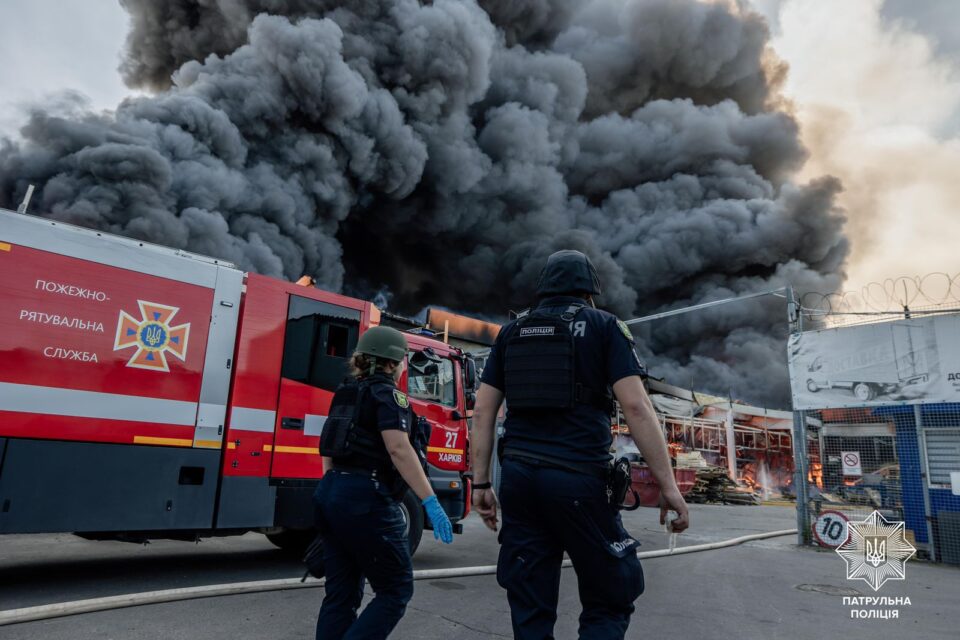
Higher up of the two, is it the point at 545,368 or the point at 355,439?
the point at 545,368

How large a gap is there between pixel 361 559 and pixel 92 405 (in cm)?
305

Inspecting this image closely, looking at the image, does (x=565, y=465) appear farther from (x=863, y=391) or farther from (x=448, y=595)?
Answer: (x=863, y=391)

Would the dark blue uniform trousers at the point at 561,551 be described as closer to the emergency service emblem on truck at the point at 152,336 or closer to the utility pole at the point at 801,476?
the emergency service emblem on truck at the point at 152,336

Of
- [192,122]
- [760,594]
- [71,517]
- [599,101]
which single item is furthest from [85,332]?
[599,101]

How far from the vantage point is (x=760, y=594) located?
200 inches

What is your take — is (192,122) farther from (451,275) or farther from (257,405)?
(451,275)

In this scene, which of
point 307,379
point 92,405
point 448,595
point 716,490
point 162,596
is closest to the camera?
point 162,596

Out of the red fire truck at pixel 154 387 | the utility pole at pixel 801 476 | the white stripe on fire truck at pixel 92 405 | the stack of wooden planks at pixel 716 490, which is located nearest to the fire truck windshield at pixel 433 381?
the red fire truck at pixel 154 387

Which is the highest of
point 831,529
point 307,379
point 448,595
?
point 307,379

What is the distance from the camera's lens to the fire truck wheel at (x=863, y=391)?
8070mm

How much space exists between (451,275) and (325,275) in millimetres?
13316

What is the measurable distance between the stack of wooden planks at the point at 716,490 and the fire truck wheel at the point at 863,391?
9894mm

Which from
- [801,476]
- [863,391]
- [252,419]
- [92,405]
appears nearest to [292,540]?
[252,419]

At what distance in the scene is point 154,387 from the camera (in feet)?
14.9
